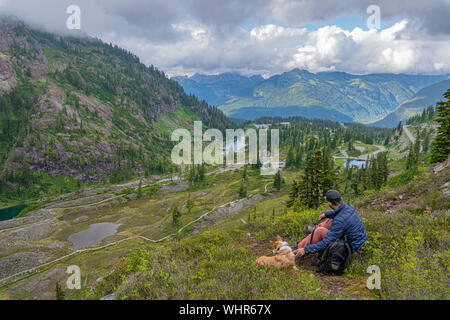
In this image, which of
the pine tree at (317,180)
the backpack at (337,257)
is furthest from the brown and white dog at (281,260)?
the pine tree at (317,180)

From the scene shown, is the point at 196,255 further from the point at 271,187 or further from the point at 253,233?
the point at 271,187

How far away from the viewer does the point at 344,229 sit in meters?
8.24

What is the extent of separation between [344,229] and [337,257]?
3.38ft

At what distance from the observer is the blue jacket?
26.8 feet

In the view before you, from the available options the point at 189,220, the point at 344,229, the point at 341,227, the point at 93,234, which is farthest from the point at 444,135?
the point at 93,234

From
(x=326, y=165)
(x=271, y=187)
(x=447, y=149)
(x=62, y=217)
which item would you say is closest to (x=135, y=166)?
(x=62, y=217)

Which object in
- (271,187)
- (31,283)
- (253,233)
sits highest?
(253,233)

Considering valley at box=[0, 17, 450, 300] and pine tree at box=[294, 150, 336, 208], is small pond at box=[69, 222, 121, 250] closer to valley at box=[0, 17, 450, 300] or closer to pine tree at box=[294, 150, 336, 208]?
valley at box=[0, 17, 450, 300]

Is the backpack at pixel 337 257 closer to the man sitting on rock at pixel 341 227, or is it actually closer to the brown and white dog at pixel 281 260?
the man sitting on rock at pixel 341 227

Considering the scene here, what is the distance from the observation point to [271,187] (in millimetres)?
114375

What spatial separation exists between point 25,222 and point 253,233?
114593 millimetres

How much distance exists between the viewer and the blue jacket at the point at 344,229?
8156mm

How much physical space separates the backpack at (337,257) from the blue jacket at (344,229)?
0.63 ft

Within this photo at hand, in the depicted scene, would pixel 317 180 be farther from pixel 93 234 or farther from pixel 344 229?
pixel 93 234
